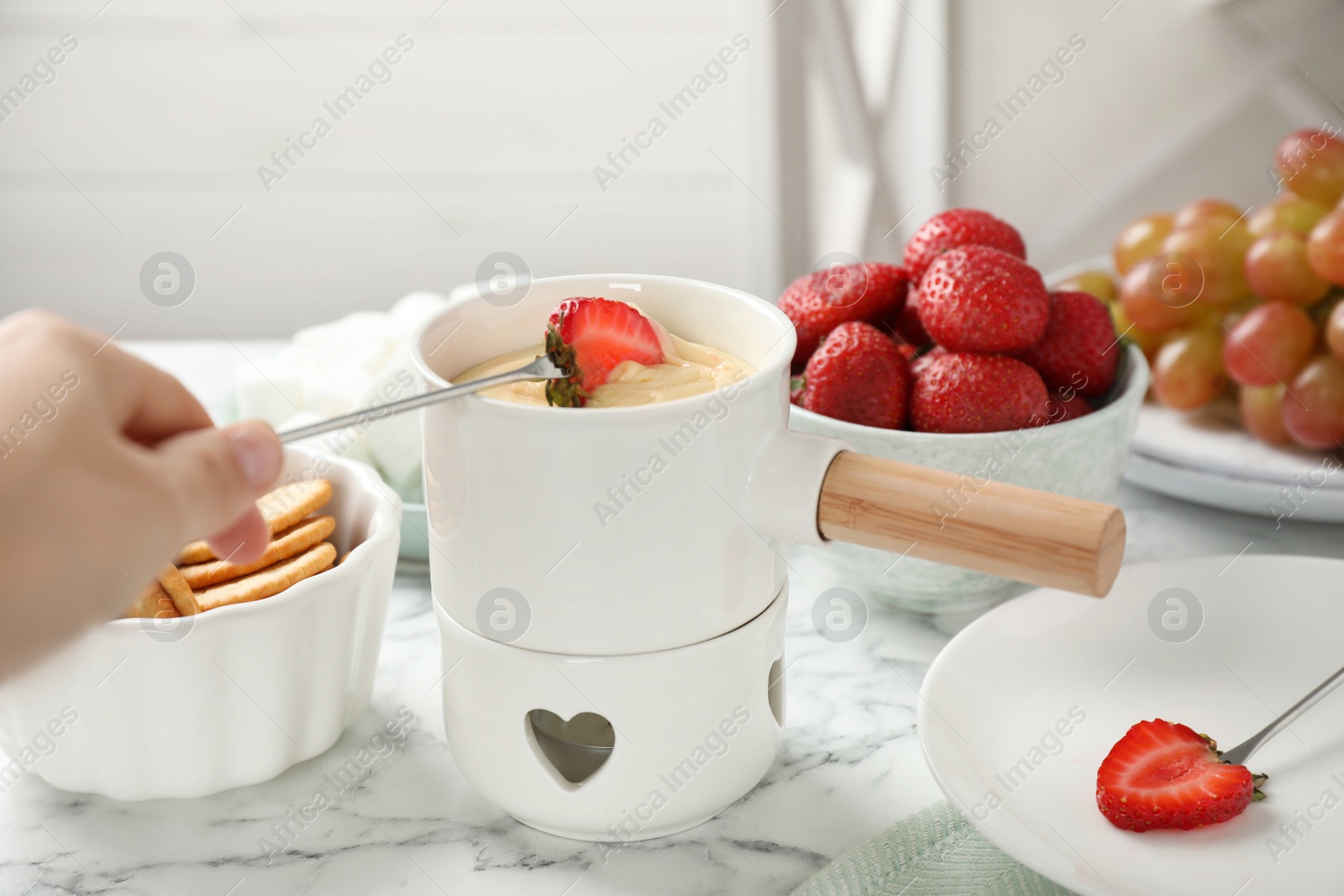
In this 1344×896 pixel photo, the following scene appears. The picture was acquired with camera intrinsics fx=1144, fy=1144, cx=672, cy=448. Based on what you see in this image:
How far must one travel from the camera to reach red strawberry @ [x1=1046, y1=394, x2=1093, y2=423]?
0.73 metres

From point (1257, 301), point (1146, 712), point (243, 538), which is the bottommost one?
point (1146, 712)

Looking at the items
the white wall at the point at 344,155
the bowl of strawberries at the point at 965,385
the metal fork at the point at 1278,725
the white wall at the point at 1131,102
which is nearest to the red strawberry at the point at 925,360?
the bowl of strawberries at the point at 965,385

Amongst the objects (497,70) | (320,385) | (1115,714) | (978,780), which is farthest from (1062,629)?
(497,70)

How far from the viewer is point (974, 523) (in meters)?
0.47

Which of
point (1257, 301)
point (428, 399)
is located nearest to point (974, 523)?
point (428, 399)

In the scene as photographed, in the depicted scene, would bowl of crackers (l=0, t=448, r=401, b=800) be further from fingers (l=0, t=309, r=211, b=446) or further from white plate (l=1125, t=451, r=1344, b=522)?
white plate (l=1125, t=451, r=1344, b=522)

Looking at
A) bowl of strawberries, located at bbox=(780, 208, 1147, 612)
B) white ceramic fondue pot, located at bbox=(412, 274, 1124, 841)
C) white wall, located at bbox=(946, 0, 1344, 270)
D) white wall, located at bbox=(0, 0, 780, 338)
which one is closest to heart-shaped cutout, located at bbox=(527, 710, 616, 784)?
white ceramic fondue pot, located at bbox=(412, 274, 1124, 841)

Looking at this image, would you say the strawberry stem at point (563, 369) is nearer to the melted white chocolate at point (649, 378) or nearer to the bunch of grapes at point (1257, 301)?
the melted white chocolate at point (649, 378)

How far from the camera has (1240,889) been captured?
1.64 ft

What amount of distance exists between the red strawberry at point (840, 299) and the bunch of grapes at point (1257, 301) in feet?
0.73

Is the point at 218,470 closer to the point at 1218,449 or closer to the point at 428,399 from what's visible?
the point at 428,399

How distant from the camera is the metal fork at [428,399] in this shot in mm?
431

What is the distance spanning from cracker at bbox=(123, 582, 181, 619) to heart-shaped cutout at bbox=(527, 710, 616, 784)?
0.19 meters

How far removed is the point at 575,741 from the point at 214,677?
0.59ft
